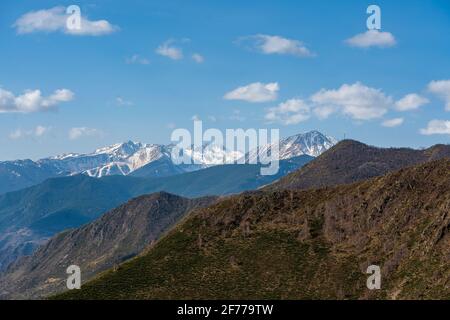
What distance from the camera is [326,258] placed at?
6949 inches

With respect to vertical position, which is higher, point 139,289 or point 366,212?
point 366,212

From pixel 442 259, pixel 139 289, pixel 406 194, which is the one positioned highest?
pixel 406 194

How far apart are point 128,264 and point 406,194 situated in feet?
288

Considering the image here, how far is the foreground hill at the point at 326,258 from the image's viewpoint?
154750 mm

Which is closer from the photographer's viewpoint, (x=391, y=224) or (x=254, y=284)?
(x=254, y=284)

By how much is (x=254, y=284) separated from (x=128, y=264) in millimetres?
44262

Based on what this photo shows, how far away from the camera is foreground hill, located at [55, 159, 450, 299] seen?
508ft
